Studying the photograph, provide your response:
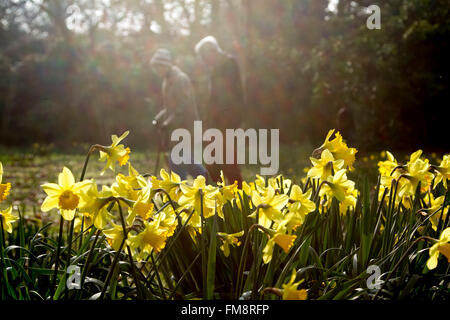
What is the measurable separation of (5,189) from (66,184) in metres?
0.32

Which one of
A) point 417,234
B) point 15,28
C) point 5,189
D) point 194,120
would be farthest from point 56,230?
point 15,28

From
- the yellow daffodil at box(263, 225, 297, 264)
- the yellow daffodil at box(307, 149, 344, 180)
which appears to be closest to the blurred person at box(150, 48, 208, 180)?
the yellow daffodil at box(307, 149, 344, 180)

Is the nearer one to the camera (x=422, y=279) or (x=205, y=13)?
(x=422, y=279)

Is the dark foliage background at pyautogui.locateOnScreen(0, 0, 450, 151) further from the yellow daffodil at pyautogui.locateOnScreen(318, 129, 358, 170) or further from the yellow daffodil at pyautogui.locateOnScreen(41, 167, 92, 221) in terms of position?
the yellow daffodil at pyautogui.locateOnScreen(41, 167, 92, 221)

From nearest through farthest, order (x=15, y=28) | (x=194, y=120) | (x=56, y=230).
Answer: (x=56, y=230) < (x=194, y=120) < (x=15, y=28)

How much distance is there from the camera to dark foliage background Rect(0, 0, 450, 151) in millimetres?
10805

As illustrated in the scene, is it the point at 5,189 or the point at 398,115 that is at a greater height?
the point at 398,115

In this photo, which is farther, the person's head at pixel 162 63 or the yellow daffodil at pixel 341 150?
the person's head at pixel 162 63

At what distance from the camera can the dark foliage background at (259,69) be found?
1080 cm

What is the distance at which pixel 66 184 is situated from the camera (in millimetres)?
1357

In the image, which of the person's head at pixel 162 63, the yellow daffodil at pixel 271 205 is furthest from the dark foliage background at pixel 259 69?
the yellow daffodil at pixel 271 205

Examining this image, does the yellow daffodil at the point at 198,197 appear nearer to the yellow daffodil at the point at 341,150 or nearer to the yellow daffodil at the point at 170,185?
the yellow daffodil at the point at 170,185

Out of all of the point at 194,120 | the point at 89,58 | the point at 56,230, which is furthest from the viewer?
the point at 89,58
